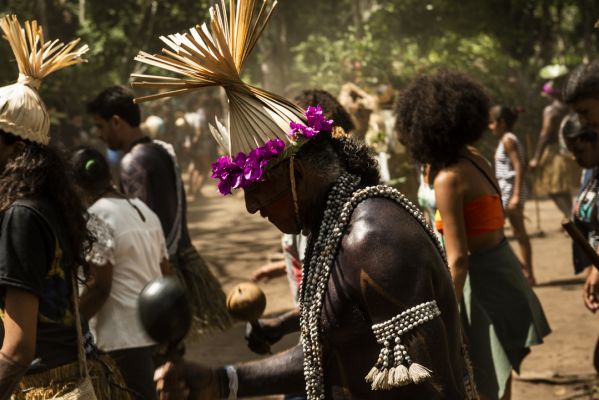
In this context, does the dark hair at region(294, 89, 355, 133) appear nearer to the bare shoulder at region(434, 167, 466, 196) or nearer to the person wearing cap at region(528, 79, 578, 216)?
the bare shoulder at region(434, 167, 466, 196)

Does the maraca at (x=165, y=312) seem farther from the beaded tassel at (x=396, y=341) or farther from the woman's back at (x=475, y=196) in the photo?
the woman's back at (x=475, y=196)

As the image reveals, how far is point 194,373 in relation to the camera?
2.42m

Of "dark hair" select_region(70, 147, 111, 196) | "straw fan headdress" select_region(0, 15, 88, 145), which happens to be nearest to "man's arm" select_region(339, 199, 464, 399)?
"straw fan headdress" select_region(0, 15, 88, 145)

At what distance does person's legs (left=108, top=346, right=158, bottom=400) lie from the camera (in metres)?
4.41

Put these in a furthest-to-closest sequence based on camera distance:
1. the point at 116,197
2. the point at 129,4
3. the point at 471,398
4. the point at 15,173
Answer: the point at 129,4
the point at 116,197
the point at 15,173
the point at 471,398

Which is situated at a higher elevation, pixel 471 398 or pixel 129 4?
pixel 129 4

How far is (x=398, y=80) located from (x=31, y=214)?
12.9m

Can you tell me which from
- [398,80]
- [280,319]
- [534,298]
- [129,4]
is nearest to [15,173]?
[280,319]

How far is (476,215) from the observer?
13.9ft

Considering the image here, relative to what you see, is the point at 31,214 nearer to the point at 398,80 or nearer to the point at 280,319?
the point at 280,319

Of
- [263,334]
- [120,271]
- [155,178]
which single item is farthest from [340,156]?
[155,178]

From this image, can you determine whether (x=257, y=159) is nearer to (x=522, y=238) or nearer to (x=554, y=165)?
(x=522, y=238)

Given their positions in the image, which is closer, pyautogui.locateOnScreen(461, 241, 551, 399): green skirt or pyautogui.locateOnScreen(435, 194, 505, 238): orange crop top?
pyautogui.locateOnScreen(435, 194, 505, 238): orange crop top

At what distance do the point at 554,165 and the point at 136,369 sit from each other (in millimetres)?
8172
